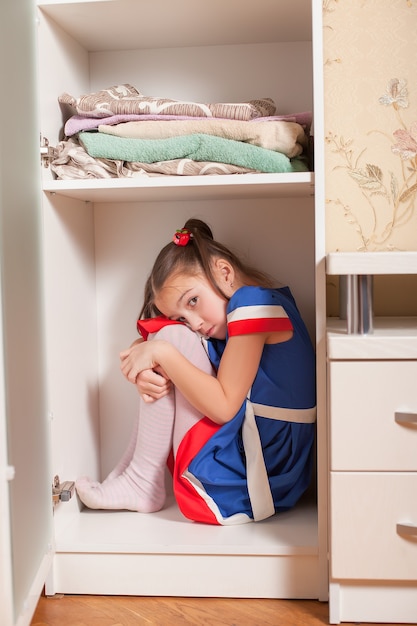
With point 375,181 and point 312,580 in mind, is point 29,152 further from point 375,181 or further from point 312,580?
point 312,580

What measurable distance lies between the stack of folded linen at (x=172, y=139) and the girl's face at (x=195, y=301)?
239 millimetres

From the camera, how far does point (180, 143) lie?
135cm

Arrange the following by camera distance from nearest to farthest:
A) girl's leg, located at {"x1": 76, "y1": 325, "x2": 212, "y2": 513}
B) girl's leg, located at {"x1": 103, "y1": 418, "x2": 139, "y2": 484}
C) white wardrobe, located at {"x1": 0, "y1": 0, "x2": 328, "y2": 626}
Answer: white wardrobe, located at {"x1": 0, "y1": 0, "x2": 328, "y2": 626}
girl's leg, located at {"x1": 76, "y1": 325, "x2": 212, "y2": 513}
girl's leg, located at {"x1": 103, "y1": 418, "x2": 139, "y2": 484}

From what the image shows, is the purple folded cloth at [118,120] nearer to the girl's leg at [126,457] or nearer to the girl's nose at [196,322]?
the girl's nose at [196,322]

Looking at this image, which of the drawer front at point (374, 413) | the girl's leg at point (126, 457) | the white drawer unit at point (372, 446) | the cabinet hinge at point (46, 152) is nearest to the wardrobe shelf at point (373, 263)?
the white drawer unit at point (372, 446)

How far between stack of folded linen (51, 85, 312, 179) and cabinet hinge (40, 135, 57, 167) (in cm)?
3

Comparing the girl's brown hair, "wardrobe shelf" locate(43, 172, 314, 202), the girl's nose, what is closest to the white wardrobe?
"wardrobe shelf" locate(43, 172, 314, 202)

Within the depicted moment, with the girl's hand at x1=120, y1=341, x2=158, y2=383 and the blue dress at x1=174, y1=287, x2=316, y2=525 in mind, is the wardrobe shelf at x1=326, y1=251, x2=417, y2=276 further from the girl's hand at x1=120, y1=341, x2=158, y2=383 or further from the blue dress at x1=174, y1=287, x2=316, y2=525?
the girl's hand at x1=120, y1=341, x2=158, y2=383

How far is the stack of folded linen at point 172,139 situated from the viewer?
1.33 m

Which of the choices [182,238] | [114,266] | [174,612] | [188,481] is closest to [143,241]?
[114,266]

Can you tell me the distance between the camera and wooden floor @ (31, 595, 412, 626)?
124 centimetres

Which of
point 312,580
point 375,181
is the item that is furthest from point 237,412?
point 375,181

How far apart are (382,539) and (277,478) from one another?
0.31 m

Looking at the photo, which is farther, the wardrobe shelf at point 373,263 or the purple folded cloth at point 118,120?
the purple folded cloth at point 118,120
